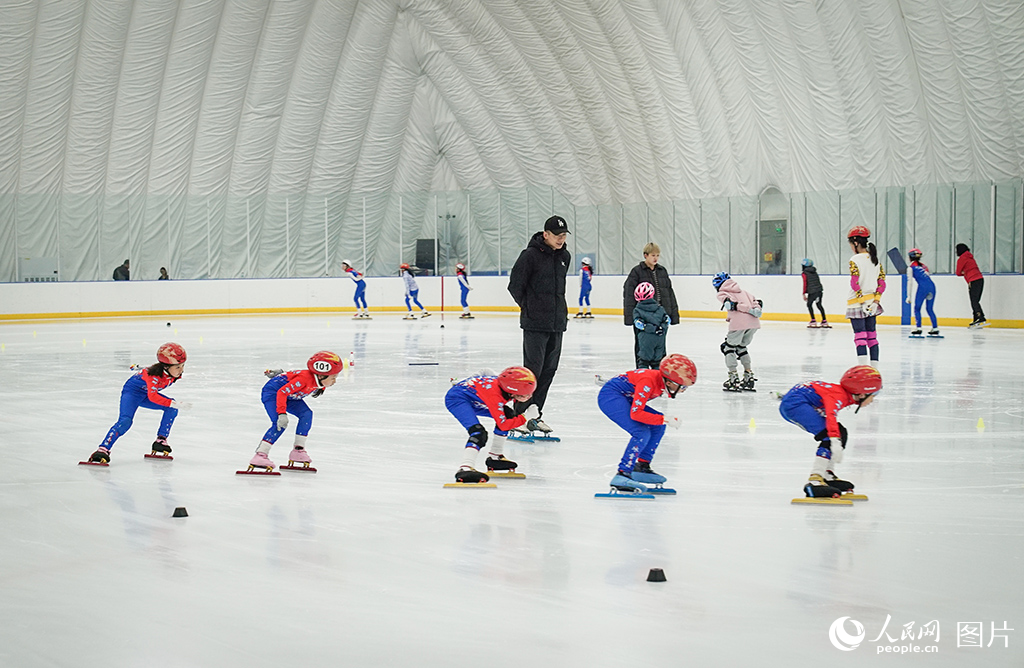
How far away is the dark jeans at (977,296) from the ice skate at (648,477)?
56.9ft

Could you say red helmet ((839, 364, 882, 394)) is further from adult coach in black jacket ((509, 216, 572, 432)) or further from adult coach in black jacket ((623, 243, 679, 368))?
adult coach in black jacket ((623, 243, 679, 368))

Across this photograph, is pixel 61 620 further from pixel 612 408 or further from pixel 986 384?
pixel 986 384

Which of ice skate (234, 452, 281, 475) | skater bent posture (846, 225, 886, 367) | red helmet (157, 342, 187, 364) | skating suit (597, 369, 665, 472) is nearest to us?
skating suit (597, 369, 665, 472)

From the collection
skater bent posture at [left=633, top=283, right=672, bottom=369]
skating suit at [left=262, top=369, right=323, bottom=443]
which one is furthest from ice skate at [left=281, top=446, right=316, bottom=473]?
skater bent posture at [left=633, top=283, right=672, bottom=369]

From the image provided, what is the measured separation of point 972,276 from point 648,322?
1352 centimetres

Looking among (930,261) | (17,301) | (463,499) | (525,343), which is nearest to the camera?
(463,499)

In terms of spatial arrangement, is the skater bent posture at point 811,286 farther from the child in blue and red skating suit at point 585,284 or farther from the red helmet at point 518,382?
the red helmet at point 518,382

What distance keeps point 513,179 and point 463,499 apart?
3549cm

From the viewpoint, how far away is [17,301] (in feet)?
99.5

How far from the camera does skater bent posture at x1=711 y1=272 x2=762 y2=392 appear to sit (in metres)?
12.0

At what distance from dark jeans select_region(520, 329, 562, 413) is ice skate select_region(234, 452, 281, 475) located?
2.15 meters

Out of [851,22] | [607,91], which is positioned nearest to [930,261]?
[851,22]

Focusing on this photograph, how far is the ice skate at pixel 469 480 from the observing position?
22.2ft

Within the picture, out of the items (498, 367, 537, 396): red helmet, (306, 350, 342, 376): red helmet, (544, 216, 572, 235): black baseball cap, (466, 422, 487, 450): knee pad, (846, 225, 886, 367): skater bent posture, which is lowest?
(466, 422, 487, 450): knee pad
